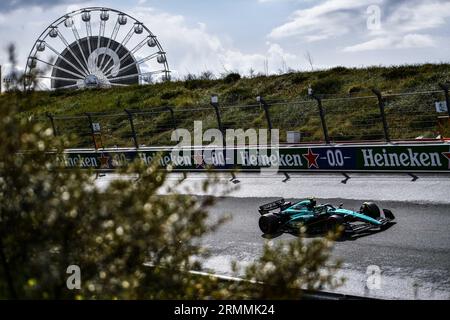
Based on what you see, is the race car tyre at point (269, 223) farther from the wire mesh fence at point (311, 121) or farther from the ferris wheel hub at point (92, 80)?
the ferris wheel hub at point (92, 80)

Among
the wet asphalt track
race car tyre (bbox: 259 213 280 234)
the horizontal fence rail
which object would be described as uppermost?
the horizontal fence rail

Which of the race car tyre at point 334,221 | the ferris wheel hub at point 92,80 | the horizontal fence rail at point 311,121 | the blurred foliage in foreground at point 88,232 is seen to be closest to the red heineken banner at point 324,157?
the horizontal fence rail at point 311,121

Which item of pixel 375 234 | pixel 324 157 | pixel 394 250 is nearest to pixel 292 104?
pixel 324 157

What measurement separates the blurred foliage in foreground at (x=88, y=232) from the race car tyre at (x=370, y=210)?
24.5 ft

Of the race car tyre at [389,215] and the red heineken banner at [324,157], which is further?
the red heineken banner at [324,157]

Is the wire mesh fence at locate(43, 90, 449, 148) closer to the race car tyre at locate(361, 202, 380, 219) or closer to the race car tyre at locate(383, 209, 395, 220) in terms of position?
the race car tyre at locate(383, 209, 395, 220)

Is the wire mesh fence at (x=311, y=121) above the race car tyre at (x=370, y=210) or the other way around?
above

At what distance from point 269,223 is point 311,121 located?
50.5 feet

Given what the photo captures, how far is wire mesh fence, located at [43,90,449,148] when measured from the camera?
74.3 ft

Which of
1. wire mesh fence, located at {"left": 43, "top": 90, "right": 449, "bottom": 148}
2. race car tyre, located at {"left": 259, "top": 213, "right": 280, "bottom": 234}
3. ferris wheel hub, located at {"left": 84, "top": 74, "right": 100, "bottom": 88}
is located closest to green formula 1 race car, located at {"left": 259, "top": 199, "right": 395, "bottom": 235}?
race car tyre, located at {"left": 259, "top": 213, "right": 280, "bottom": 234}

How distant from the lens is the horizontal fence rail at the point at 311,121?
22.0m

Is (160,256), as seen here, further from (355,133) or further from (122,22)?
(122,22)

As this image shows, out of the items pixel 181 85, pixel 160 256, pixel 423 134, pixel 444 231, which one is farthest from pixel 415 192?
pixel 181 85

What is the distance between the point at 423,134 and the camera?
2247 centimetres
